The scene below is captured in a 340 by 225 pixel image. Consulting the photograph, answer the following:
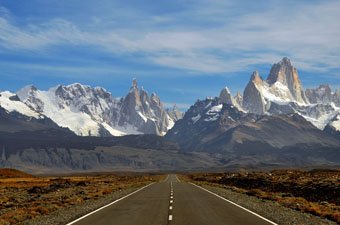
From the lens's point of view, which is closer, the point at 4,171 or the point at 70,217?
the point at 70,217

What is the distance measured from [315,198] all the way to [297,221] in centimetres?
1872

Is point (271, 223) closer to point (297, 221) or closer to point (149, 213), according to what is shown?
point (297, 221)

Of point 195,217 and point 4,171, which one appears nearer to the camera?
point 195,217

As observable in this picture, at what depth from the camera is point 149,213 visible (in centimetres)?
3262

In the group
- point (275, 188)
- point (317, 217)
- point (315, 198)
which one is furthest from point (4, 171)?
point (317, 217)

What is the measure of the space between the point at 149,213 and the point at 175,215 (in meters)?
2.46

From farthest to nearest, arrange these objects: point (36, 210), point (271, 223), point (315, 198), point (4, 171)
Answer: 1. point (4, 171)
2. point (315, 198)
3. point (36, 210)
4. point (271, 223)

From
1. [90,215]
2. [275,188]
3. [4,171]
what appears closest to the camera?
[90,215]

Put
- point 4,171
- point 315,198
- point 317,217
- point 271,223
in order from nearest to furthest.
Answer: point 271,223 < point 317,217 < point 315,198 < point 4,171

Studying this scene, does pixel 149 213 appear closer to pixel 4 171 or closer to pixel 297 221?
pixel 297 221

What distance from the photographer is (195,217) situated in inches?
1166

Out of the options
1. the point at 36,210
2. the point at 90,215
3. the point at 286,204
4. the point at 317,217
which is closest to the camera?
the point at 317,217

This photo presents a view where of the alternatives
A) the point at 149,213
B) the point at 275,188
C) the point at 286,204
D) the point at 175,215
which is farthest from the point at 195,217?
the point at 275,188

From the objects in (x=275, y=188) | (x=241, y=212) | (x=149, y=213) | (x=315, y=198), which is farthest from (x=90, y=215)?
(x=275, y=188)
